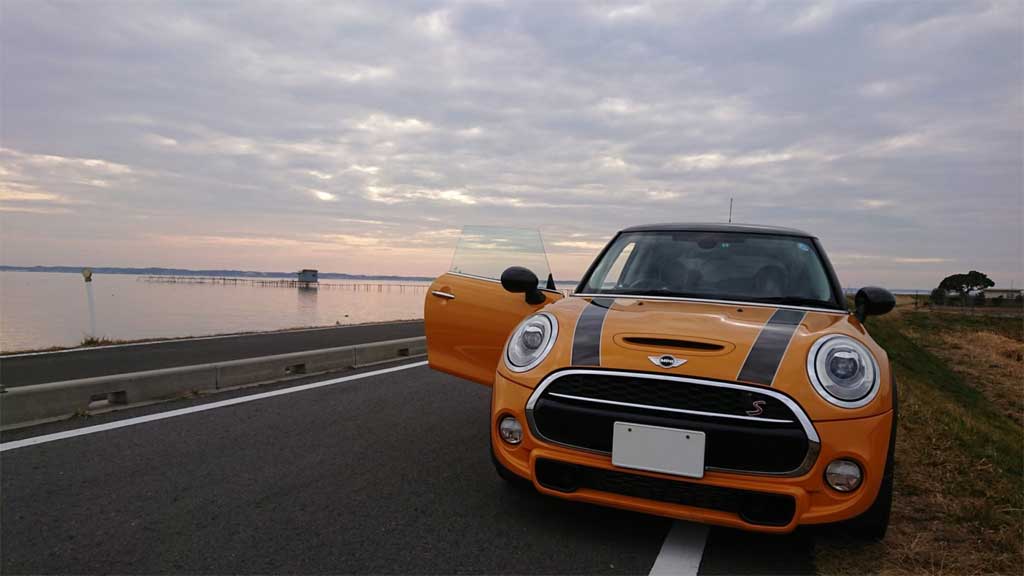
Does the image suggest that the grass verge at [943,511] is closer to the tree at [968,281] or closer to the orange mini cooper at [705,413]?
the orange mini cooper at [705,413]

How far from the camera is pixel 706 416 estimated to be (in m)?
2.56

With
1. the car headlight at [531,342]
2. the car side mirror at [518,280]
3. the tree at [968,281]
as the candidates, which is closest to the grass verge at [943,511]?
the car headlight at [531,342]

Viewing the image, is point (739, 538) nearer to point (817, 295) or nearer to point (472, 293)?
point (817, 295)

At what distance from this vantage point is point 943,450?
470 centimetres

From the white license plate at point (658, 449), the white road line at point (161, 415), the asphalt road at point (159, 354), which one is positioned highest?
the white license plate at point (658, 449)

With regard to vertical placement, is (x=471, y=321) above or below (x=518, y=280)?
below

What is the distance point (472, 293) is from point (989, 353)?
28588 mm

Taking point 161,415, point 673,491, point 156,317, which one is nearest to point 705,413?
point 673,491

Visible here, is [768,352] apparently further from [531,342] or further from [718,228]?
[718,228]

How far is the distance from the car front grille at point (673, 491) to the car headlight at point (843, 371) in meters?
0.47

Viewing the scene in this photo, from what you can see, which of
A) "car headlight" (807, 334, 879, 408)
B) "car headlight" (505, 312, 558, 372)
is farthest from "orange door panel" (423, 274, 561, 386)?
"car headlight" (807, 334, 879, 408)

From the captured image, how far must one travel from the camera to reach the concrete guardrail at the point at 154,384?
4.60m

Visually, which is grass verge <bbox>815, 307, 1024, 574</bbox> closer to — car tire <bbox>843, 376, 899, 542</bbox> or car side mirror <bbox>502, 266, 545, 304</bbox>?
car tire <bbox>843, 376, 899, 542</bbox>

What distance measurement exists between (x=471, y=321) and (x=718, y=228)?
178cm
